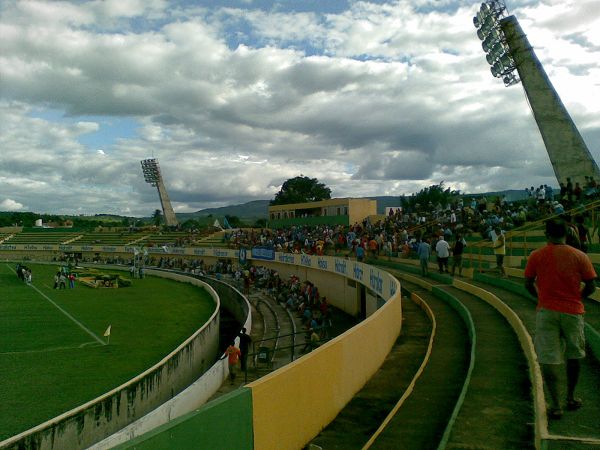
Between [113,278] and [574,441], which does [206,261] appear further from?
[574,441]

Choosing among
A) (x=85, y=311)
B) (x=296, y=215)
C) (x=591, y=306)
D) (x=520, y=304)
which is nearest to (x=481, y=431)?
(x=591, y=306)

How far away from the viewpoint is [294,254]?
3166 cm

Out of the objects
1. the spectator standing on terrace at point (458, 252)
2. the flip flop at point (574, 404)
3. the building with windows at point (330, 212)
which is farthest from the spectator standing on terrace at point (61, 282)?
the flip flop at point (574, 404)

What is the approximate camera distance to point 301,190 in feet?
343

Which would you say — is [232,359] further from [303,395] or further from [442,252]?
[303,395]

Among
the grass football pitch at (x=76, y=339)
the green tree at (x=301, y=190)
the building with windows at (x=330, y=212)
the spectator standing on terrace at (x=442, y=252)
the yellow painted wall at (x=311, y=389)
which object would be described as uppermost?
the green tree at (x=301, y=190)

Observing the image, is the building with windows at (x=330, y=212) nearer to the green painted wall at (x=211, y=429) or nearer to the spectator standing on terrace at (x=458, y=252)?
the spectator standing on terrace at (x=458, y=252)

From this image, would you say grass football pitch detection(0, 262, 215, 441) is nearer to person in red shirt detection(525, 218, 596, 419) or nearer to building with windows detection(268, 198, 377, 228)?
person in red shirt detection(525, 218, 596, 419)

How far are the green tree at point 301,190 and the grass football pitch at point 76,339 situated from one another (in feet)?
232

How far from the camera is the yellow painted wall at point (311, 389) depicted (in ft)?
15.0

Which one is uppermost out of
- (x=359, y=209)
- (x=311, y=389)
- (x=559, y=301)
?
(x=359, y=209)

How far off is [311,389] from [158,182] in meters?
93.7

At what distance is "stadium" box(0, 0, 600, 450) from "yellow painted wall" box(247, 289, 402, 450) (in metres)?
0.02

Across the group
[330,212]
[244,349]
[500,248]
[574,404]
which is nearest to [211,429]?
[574,404]
